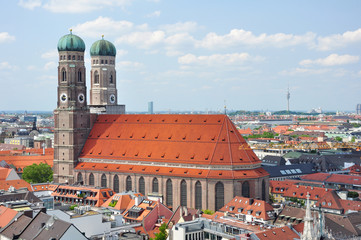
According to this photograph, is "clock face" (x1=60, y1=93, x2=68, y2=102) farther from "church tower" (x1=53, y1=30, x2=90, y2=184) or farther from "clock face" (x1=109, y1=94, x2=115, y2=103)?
"clock face" (x1=109, y1=94, x2=115, y2=103)

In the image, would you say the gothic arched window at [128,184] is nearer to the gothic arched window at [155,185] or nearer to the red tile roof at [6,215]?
the gothic arched window at [155,185]

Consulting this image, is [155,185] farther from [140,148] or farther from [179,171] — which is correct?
[140,148]

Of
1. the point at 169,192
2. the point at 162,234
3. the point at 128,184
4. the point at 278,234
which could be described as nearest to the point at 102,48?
the point at 128,184

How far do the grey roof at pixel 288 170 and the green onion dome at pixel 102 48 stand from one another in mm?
53258

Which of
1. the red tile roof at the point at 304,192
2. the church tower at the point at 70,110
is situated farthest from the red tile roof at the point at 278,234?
the church tower at the point at 70,110

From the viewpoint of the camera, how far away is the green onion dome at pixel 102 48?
146 metres

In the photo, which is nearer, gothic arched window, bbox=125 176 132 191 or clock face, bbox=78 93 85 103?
gothic arched window, bbox=125 176 132 191

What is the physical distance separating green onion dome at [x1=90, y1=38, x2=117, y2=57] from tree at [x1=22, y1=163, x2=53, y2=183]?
3410 centimetres

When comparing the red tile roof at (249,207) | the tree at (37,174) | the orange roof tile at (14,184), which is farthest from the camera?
the tree at (37,174)

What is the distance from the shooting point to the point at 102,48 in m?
146

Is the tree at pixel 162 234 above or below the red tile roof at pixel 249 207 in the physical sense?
below

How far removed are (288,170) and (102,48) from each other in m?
62.5

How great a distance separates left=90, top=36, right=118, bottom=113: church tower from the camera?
14575 centimetres


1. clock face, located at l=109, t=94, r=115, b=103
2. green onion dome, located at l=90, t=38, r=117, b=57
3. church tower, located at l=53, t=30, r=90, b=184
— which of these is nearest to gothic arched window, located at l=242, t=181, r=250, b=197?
church tower, located at l=53, t=30, r=90, b=184
